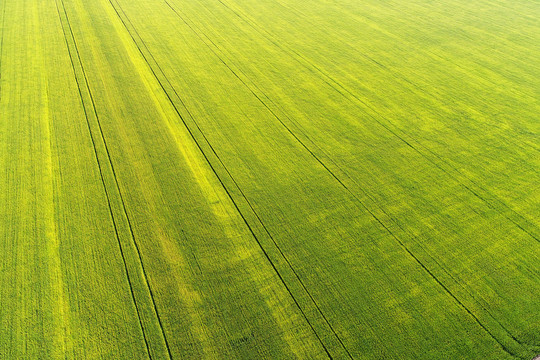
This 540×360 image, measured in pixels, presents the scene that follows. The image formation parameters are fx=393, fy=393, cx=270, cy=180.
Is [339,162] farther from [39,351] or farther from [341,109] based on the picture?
[39,351]

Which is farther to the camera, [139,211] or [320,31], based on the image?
[320,31]

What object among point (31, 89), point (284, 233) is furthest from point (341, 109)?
point (31, 89)

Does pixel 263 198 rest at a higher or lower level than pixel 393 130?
lower

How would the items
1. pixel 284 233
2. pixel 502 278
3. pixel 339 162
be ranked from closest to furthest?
pixel 502 278, pixel 284 233, pixel 339 162

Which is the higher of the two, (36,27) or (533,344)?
(36,27)

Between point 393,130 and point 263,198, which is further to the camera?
point 393,130

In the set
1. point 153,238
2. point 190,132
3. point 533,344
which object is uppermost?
point 190,132

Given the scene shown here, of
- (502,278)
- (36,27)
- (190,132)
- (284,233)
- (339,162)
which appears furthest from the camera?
(36,27)

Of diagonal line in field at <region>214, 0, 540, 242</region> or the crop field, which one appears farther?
diagonal line in field at <region>214, 0, 540, 242</region>
